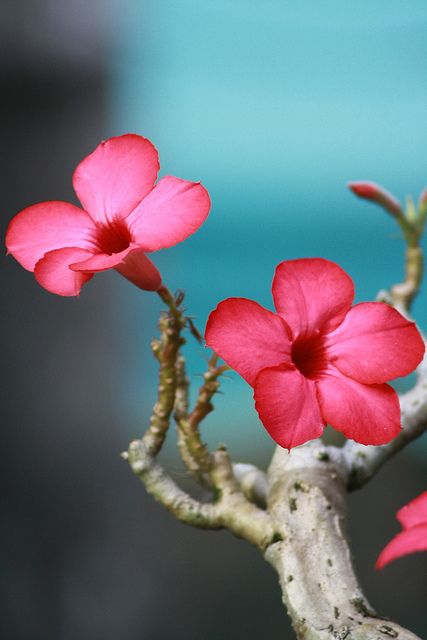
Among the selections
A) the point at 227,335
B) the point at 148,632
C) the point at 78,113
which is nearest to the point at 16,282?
the point at 78,113

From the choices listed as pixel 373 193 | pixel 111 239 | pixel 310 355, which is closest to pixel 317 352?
pixel 310 355

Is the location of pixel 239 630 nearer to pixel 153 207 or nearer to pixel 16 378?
pixel 16 378

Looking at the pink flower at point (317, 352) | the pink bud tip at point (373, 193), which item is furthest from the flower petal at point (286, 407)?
the pink bud tip at point (373, 193)

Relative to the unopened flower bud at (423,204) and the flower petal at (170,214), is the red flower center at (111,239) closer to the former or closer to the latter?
the flower petal at (170,214)

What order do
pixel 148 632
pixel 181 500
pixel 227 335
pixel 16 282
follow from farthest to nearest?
pixel 148 632 < pixel 16 282 < pixel 181 500 < pixel 227 335

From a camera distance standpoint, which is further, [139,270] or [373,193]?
[373,193]

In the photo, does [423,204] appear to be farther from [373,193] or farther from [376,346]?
[376,346]
